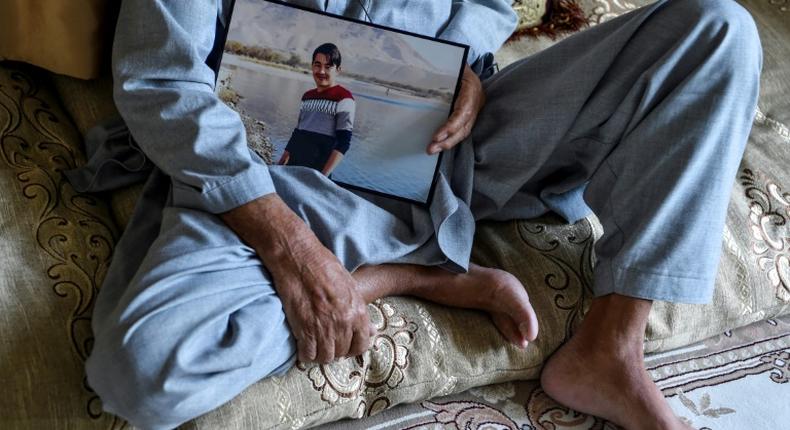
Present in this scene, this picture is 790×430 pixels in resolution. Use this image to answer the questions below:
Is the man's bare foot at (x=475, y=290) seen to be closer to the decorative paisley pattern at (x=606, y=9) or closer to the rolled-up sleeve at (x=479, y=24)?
the rolled-up sleeve at (x=479, y=24)

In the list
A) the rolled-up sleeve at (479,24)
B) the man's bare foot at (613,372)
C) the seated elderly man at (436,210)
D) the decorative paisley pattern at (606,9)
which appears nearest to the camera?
the seated elderly man at (436,210)

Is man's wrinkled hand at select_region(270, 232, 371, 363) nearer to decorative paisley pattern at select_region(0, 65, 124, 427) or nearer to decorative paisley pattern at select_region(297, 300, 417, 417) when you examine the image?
decorative paisley pattern at select_region(297, 300, 417, 417)

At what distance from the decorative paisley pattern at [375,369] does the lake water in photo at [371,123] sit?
176 mm

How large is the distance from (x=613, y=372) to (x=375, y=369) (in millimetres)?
320

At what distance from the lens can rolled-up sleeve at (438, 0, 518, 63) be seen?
139cm

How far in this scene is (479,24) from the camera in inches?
55.9

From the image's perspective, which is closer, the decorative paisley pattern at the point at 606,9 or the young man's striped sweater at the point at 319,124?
the young man's striped sweater at the point at 319,124

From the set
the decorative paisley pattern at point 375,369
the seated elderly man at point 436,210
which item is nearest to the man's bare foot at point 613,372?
the seated elderly man at point 436,210

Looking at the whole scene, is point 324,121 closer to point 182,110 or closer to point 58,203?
point 182,110

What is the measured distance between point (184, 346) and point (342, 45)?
47 centimetres

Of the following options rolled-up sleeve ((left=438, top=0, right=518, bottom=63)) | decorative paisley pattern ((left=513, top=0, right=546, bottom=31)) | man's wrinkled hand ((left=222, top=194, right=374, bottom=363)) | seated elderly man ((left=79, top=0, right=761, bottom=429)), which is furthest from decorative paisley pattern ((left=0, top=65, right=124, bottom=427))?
decorative paisley pattern ((left=513, top=0, right=546, bottom=31))

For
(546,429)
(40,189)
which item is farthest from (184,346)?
(546,429)

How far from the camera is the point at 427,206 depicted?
125 centimetres

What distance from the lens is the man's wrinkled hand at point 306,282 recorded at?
3.56ft
